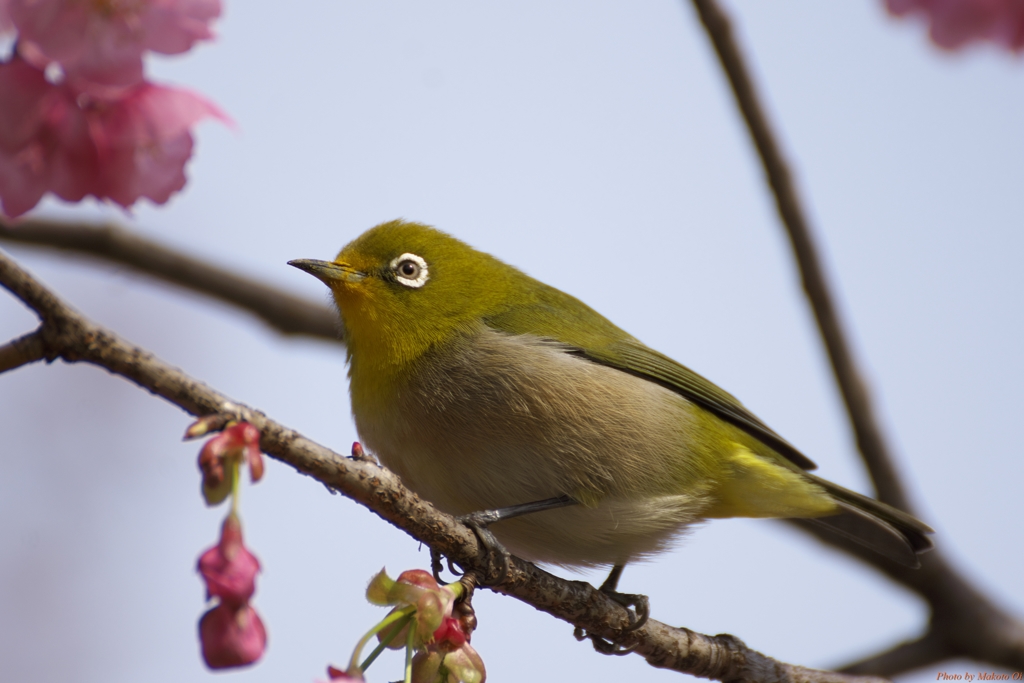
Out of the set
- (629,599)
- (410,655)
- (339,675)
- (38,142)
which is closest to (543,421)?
(629,599)

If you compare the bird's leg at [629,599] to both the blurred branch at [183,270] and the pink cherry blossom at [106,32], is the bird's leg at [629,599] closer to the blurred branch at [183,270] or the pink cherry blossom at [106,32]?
the blurred branch at [183,270]

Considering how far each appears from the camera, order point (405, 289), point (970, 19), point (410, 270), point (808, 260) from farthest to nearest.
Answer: point (410, 270) → point (405, 289) → point (808, 260) → point (970, 19)

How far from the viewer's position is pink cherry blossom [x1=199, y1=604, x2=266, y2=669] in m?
2.02

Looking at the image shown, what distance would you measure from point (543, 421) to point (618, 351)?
1165 mm

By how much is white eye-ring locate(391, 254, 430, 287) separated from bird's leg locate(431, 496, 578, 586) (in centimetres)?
151

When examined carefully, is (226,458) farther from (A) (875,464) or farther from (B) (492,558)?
(A) (875,464)

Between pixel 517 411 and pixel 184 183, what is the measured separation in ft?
8.47

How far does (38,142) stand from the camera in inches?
82.7

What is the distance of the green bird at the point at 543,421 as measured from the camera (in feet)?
15.1

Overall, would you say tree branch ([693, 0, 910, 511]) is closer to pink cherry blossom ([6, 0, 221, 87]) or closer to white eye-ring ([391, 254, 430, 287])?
white eye-ring ([391, 254, 430, 287])

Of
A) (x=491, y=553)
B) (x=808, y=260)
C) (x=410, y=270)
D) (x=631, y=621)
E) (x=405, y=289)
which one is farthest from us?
(x=410, y=270)

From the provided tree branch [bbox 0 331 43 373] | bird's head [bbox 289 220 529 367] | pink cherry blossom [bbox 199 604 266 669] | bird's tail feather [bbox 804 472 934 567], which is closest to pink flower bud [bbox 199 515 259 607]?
pink cherry blossom [bbox 199 604 266 669]

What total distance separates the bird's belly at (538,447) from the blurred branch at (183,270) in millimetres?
1701

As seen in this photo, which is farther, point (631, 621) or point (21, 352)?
point (631, 621)
